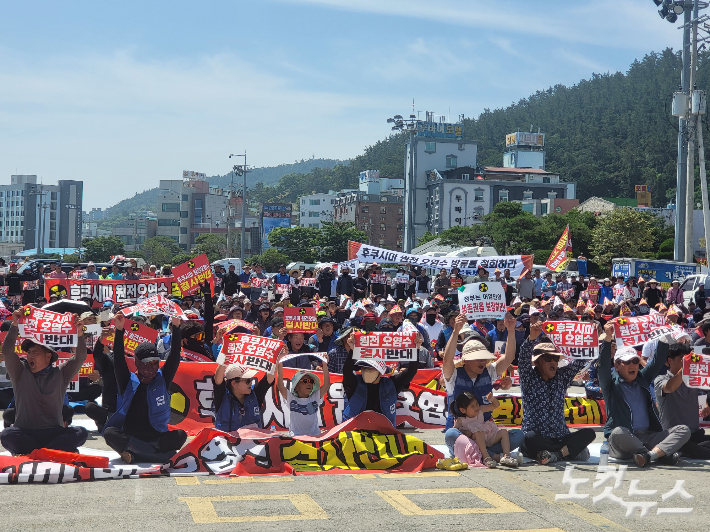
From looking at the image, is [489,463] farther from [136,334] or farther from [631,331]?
[136,334]

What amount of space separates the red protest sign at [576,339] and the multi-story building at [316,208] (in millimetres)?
147207

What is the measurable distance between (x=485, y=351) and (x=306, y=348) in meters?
3.61

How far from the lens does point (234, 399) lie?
8.70m

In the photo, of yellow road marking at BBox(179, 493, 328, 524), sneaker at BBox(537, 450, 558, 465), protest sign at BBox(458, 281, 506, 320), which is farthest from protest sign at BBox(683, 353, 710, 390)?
yellow road marking at BBox(179, 493, 328, 524)

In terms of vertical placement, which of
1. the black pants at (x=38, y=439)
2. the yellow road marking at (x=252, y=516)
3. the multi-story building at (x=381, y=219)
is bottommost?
the yellow road marking at (x=252, y=516)

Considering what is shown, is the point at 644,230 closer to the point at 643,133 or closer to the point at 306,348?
the point at 306,348

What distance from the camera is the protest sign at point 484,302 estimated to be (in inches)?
465

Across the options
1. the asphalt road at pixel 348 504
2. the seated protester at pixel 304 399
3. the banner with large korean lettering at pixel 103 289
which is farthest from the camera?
the banner with large korean lettering at pixel 103 289

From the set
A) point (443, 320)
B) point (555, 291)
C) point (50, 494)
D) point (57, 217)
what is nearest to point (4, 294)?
point (443, 320)

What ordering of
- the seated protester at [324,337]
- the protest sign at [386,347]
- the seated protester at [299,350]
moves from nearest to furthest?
the protest sign at [386,347] → the seated protester at [299,350] → the seated protester at [324,337]

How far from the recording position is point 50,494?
6.86m

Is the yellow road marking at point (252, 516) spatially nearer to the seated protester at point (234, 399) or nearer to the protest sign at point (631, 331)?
the seated protester at point (234, 399)

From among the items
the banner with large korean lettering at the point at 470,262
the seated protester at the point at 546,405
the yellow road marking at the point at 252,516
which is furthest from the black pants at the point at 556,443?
the banner with large korean lettering at the point at 470,262

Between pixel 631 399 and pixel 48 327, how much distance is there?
248 inches
